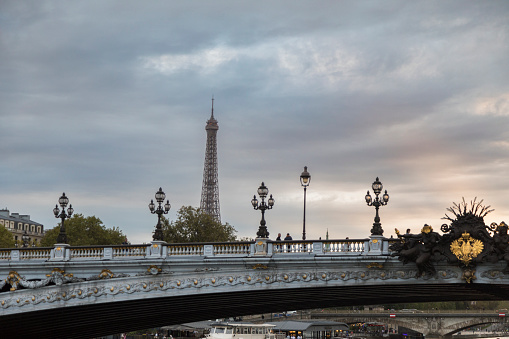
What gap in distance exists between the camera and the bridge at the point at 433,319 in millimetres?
116375

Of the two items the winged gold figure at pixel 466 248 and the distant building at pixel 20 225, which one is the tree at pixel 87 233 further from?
the winged gold figure at pixel 466 248

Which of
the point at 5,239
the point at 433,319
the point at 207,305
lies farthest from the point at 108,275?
the point at 433,319

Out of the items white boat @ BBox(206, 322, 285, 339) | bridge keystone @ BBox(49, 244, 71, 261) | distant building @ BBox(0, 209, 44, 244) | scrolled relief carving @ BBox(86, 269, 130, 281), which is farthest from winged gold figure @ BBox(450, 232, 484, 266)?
distant building @ BBox(0, 209, 44, 244)

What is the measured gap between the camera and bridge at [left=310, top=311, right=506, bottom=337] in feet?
382

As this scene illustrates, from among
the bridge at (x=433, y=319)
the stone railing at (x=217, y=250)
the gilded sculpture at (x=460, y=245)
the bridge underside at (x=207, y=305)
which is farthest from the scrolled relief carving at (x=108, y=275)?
the bridge at (x=433, y=319)

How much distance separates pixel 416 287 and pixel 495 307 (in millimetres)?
119519

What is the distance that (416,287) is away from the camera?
46781 mm

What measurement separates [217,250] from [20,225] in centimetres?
11781

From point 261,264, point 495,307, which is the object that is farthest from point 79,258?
point 495,307

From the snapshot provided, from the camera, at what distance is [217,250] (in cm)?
4847

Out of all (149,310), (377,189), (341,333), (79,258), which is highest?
(377,189)

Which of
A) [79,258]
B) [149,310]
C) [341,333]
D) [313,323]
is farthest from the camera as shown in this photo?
[341,333]

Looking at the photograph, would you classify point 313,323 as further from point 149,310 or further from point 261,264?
point 261,264

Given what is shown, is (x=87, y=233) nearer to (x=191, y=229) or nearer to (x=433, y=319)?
(x=191, y=229)
